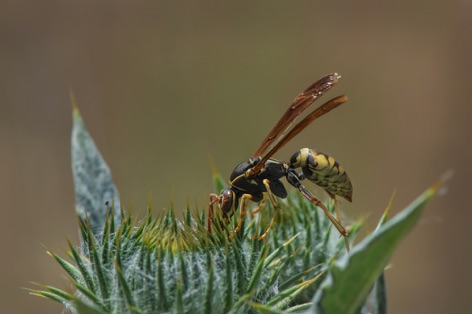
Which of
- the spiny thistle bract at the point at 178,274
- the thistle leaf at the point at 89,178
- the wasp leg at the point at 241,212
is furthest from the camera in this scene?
the thistle leaf at the point at 89,178

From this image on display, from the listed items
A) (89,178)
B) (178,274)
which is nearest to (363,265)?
(178,274)

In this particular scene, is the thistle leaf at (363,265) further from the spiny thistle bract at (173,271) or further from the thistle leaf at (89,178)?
the thistle leaf at (89,178)

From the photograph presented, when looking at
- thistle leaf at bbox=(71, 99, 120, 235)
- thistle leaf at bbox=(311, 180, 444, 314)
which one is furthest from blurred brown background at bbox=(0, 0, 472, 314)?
thistle leaf at bbox=(311, 180, 444, 314)

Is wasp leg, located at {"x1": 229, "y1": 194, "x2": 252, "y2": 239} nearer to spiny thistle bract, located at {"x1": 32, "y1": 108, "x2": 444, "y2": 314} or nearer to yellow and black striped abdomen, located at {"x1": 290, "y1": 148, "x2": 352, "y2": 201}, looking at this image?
spiny thistle bract, located at {"x1": 32, "y1": 108, "x2": 444, "y2": 314}

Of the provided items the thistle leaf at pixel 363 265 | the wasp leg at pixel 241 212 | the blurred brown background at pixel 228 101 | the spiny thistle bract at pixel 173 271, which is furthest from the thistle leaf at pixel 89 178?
the blurred brown background at pixel 228 101

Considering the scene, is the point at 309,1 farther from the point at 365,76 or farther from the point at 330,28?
the point at 365,76

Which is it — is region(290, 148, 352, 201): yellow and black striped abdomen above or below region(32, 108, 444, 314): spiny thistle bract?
above

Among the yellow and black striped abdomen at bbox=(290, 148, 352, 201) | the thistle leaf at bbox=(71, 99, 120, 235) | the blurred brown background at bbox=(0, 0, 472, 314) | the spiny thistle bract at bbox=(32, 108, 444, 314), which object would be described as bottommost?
the spiny thistle bract at bbox=(32, 108, 444, 314)

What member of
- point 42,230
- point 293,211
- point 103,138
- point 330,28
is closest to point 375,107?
point 330,28
